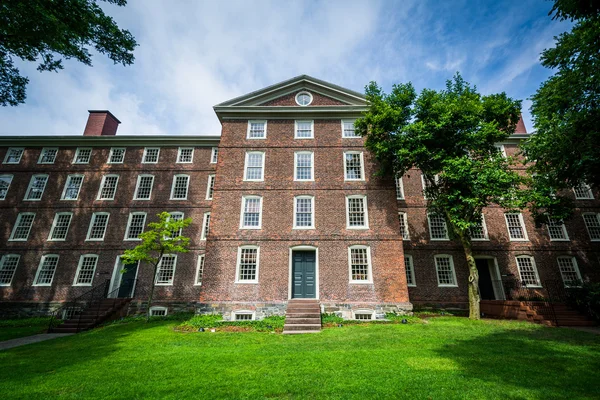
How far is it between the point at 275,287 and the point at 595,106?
15751mm

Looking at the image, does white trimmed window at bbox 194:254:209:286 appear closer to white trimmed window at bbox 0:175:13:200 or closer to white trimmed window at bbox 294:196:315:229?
white trimmed window at bbox 294:196:315:229

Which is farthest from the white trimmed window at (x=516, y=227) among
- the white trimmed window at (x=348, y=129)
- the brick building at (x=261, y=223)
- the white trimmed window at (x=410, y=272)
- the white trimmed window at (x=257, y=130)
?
the white trimmed window at (x=257, y=130)

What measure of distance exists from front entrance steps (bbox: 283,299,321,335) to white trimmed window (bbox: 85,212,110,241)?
14977mm

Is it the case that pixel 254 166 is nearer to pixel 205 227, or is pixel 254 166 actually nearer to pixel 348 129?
pixel 205 227

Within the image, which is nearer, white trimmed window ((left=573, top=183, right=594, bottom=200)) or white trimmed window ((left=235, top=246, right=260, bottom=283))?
white trimmed window ((left=235, top=246, right=260, bottom=283))

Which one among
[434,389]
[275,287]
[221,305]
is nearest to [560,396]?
[434,389]

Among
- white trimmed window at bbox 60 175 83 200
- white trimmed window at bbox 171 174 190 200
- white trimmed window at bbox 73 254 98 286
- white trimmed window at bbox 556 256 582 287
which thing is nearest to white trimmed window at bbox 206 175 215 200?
white trimmed window at bbox 171 174 190 200

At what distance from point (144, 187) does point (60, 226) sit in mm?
6234

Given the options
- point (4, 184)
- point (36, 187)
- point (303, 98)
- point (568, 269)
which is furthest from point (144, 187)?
point (568, 269)

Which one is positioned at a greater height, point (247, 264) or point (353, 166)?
point (353, 166)

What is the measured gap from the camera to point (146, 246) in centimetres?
1434

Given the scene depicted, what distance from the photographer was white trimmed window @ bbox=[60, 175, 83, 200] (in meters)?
20.0

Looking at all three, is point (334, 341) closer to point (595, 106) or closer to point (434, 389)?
point (434, 389)

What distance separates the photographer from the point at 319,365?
652 cm
